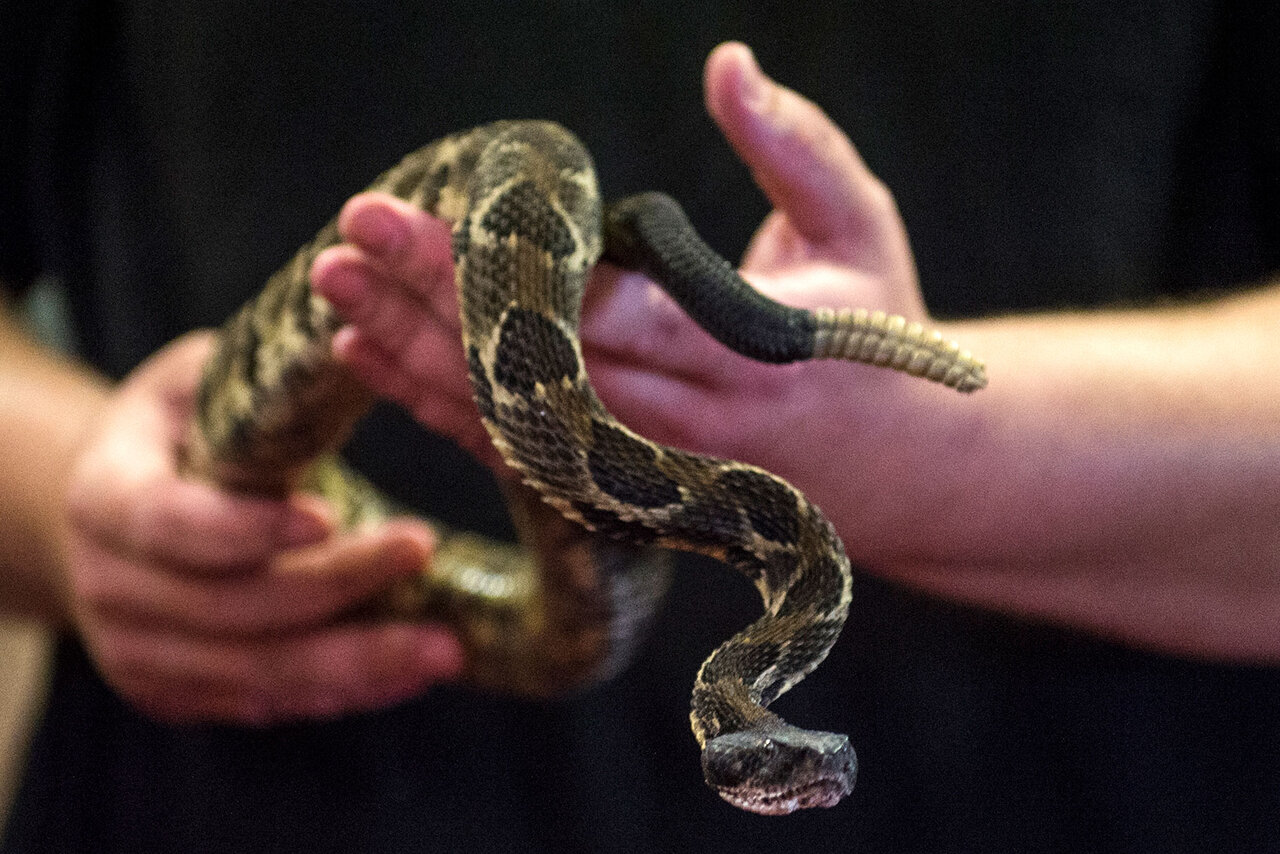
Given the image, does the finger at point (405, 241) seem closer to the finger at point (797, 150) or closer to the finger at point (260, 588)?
the finger at point (797, 150)

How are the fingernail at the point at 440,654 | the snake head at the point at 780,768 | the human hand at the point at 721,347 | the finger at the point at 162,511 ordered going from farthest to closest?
the fingernail at the point at 440,654 < the finger at the point at 162,511 < the human hand at the point at 721,347 < the snake head at the point at 780,768

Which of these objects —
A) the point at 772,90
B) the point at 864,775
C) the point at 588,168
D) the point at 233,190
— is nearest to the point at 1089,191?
the point at 772,90

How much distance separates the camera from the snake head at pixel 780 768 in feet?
1.24

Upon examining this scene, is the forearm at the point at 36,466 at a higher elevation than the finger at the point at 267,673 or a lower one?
higher

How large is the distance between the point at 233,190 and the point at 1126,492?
0.77m

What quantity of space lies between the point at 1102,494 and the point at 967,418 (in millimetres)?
103

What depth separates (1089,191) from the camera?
729mm

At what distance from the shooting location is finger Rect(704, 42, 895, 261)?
2.10 feet

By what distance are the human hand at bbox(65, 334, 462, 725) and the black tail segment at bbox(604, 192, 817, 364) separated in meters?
0.63

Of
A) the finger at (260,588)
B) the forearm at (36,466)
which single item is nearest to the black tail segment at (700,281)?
the finger at (260,588)

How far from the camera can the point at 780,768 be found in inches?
15.1

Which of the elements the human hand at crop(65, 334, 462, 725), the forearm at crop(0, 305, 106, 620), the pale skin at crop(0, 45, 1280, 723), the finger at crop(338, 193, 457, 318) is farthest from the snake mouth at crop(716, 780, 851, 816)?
the forearm at crop(0, 305, 106, 620)

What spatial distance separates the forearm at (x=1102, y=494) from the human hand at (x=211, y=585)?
0.73 m

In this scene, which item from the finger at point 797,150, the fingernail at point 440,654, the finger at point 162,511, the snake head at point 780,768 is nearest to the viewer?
the snake head at point 780,768
